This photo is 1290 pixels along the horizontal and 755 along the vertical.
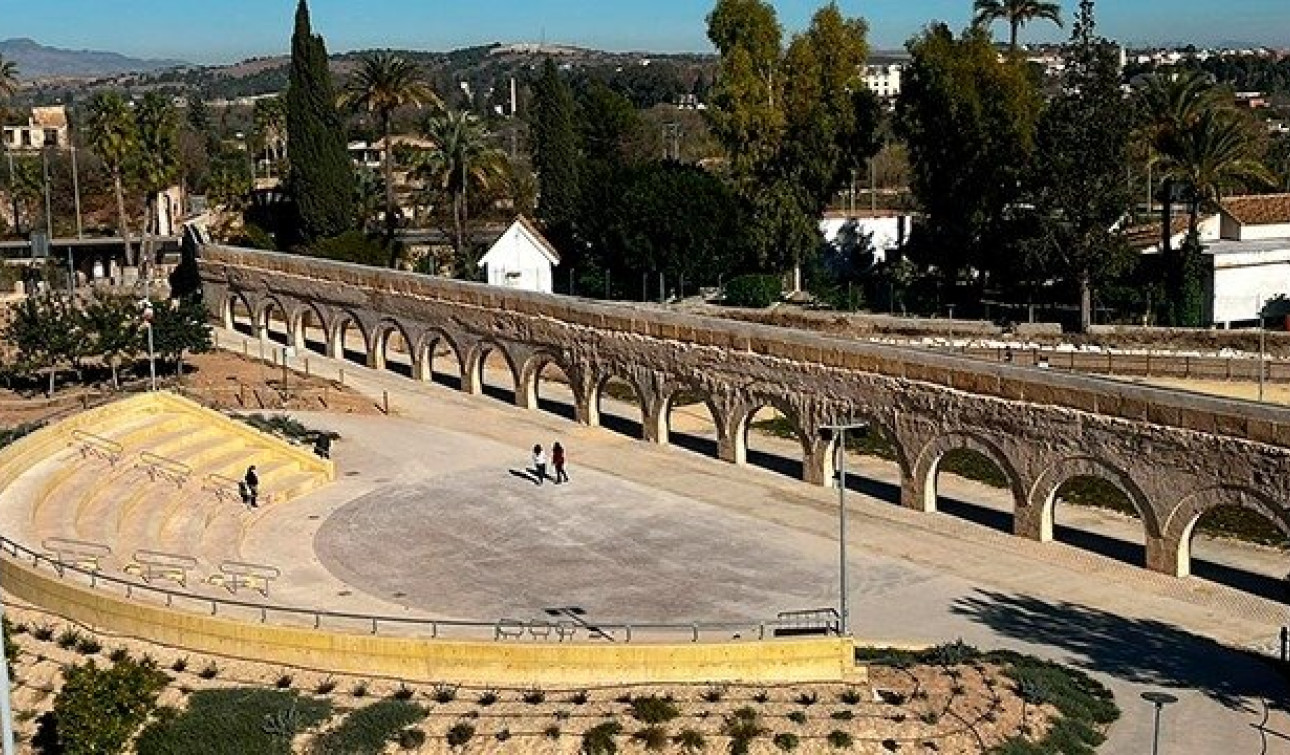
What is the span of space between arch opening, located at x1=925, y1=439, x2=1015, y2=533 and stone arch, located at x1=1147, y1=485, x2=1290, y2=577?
4403 millimetres

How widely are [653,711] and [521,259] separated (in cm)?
4972

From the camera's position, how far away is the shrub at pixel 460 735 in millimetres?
23750

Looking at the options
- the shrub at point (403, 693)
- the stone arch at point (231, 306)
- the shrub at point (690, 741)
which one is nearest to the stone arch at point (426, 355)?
the stone arch at point (231, 306)

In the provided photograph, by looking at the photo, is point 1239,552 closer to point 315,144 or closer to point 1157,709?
point 1157,709

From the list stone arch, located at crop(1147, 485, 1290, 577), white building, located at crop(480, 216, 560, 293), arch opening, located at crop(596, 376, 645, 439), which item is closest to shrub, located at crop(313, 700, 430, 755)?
stone arch, located at crop(1147, 485, 1290, 577)

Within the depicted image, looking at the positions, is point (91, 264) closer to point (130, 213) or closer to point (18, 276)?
point (18, 276)

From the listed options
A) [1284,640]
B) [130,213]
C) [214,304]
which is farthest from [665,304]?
[130,213]

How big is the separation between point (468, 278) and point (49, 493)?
3706cm

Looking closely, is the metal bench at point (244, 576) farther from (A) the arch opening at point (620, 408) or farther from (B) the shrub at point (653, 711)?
(A) the arch opening at point (620, 408)

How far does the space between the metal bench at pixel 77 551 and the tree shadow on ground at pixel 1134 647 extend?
18.1 meters

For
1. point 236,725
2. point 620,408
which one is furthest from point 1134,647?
point 620,408

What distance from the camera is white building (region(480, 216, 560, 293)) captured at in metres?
71.4

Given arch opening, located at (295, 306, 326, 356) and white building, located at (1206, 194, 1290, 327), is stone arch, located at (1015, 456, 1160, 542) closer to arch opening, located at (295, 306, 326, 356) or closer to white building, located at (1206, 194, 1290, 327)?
white building, located at (1206, 194, 1290, 327)

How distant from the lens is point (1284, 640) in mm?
28125
